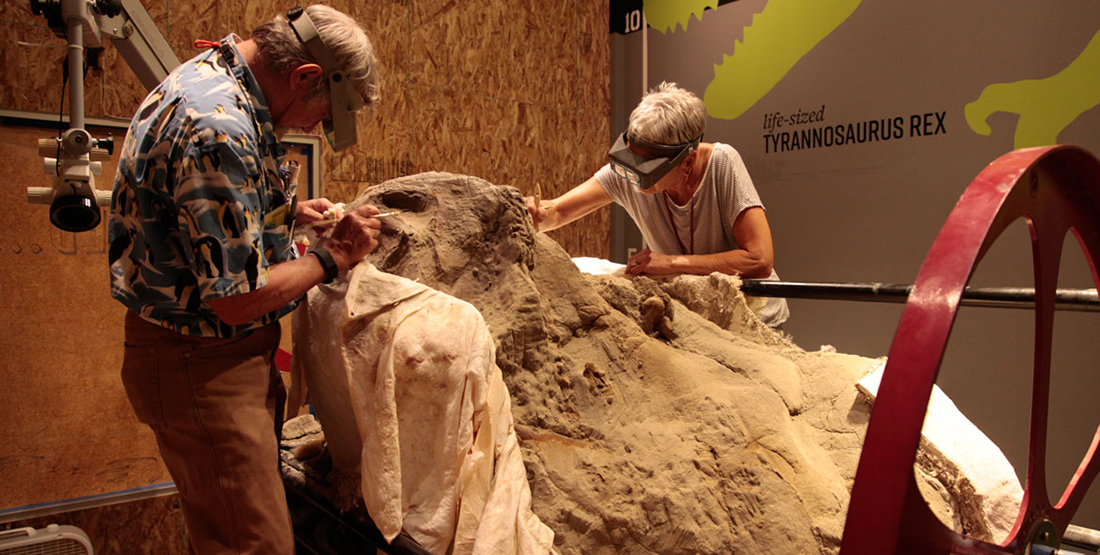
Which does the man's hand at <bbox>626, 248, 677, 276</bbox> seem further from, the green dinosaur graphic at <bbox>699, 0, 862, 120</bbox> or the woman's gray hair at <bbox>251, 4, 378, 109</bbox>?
the green dinosaur graphic at <bbox>699, 0, 862, 120</bbox>

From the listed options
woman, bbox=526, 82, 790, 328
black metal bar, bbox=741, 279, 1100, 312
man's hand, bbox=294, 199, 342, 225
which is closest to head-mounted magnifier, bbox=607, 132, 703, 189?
woman, bbox=526, 82, 790, 328

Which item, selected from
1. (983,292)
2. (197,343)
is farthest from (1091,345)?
(197,343)

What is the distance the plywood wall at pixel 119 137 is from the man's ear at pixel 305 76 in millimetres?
808

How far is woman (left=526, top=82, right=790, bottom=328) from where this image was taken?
2691 mm

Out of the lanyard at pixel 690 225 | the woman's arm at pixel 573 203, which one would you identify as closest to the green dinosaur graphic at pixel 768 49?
the woman's arm at pixel 573 203

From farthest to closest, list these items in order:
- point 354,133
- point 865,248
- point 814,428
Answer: point 865,248 < point 814,428 < point 354,133

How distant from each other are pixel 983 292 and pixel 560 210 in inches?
71.6

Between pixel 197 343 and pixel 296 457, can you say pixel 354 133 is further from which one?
pixel 296 457

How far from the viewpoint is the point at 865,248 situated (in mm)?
3793

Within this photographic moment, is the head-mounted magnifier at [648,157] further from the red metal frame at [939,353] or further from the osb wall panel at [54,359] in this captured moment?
the osb wall panel at [54,359]

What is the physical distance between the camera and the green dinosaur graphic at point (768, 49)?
3.88 m

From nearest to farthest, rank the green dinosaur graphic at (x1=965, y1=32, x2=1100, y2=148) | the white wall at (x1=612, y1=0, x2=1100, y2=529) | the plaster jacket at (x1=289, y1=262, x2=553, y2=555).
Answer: the plaster jacket at (x1=289, y1=262, x2=553, y2=555), the green dinosaur graphic at (x1=965, y1=32, x2=1100, y2=148), the white wall at (x1=612, y1=0, x2=1100, y2=529)

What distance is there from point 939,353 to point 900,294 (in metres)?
1.84

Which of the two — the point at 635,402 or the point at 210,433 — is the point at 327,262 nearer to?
the point at 210,433
